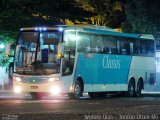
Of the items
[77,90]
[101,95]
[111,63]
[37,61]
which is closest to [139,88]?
[101,95]

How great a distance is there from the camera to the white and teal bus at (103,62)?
95.4 ft

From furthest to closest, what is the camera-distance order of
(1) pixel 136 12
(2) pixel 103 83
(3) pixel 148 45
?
(1) pixel 136 12 → (3) pixel 148 45 → (2) pixel 103 83

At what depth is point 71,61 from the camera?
29172 millimetres

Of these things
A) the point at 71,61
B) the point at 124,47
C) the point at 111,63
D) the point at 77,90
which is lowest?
the point at 77,90

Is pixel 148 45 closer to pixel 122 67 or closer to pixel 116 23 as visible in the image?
pixel 122 67

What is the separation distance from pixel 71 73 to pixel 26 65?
2.22m

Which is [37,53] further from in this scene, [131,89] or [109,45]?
[131,89]

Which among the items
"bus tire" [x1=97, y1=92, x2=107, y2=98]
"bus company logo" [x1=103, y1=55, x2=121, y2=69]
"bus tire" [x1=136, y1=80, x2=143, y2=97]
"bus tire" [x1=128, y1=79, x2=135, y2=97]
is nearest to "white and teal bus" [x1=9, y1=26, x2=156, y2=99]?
"bus company logo" [x1=103, y1=55, x2=121, y2=69]

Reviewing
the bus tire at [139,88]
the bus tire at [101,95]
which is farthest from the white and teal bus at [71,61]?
the bus tire at [139,88]

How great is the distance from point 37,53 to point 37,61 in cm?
39

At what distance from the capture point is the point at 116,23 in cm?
5519

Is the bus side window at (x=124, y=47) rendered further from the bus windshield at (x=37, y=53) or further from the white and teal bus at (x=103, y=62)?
the bus windshield at (x=37, y=53)

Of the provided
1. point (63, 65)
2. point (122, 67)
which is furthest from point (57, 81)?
point (122, 67)

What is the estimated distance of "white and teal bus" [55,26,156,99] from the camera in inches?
1145
